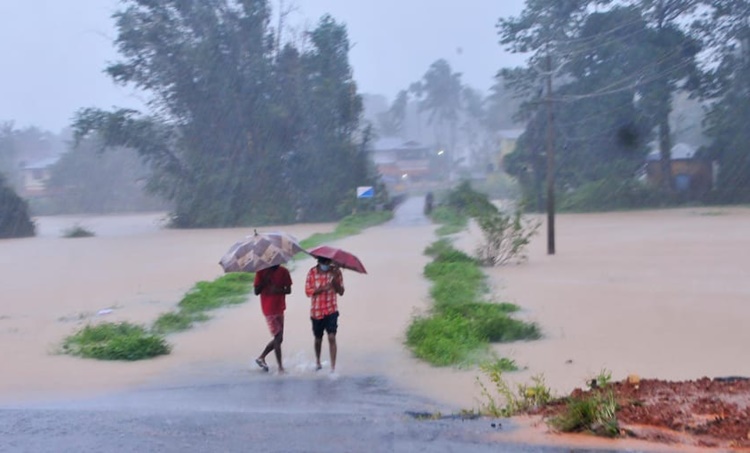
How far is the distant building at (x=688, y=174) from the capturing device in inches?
2138

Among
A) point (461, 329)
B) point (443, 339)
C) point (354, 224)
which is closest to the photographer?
point (443, 339)

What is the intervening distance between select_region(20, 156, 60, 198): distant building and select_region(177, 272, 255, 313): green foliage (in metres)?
65.1

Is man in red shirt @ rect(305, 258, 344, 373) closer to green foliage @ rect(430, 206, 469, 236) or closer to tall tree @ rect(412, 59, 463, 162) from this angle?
green foliage @ rect(430, 206, 469, 236)

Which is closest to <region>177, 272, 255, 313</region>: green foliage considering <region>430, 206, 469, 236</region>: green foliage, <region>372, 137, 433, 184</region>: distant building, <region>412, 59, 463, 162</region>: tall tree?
<region>430, 206, 469, 236</region>: green foliage

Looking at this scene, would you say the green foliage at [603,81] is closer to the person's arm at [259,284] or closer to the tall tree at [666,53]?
the tall tree at [666,53]

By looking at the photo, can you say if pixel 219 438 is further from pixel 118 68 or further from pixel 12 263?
pixel 118 68

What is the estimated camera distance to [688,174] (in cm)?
5494

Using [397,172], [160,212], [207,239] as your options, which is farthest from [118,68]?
[397,172]

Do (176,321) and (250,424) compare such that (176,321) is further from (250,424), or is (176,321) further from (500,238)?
(500,238)

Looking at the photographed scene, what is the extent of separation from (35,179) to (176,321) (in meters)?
77.0

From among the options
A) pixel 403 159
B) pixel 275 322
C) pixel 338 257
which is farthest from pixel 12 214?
pixel 338 257

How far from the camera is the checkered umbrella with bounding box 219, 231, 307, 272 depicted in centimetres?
1034

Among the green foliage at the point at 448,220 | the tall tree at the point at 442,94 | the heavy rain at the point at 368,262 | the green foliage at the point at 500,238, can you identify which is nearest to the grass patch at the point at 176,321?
the heavy rain at the point at 368,262

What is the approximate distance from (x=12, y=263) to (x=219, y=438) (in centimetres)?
3101
